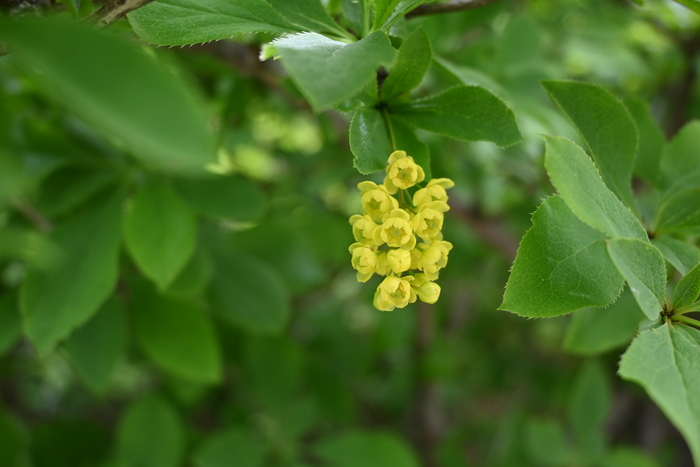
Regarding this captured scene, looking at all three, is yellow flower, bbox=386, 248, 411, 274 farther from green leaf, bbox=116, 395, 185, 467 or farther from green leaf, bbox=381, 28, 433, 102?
green leaf, bbox=116, 395, 185, 467

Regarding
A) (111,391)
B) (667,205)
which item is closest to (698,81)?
(667,205)

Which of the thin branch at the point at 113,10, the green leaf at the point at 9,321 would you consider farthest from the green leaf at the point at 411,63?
the green leaf at the point at 9,321

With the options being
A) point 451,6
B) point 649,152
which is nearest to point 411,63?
point 451,6

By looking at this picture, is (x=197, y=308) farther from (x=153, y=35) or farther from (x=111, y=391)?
(x=111, y=391)

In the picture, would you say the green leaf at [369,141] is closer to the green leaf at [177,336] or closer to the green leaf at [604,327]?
the green leaf at [604,327]

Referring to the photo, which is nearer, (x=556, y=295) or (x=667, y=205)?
(x=556, y=295)

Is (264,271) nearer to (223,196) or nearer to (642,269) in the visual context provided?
(223,196)
